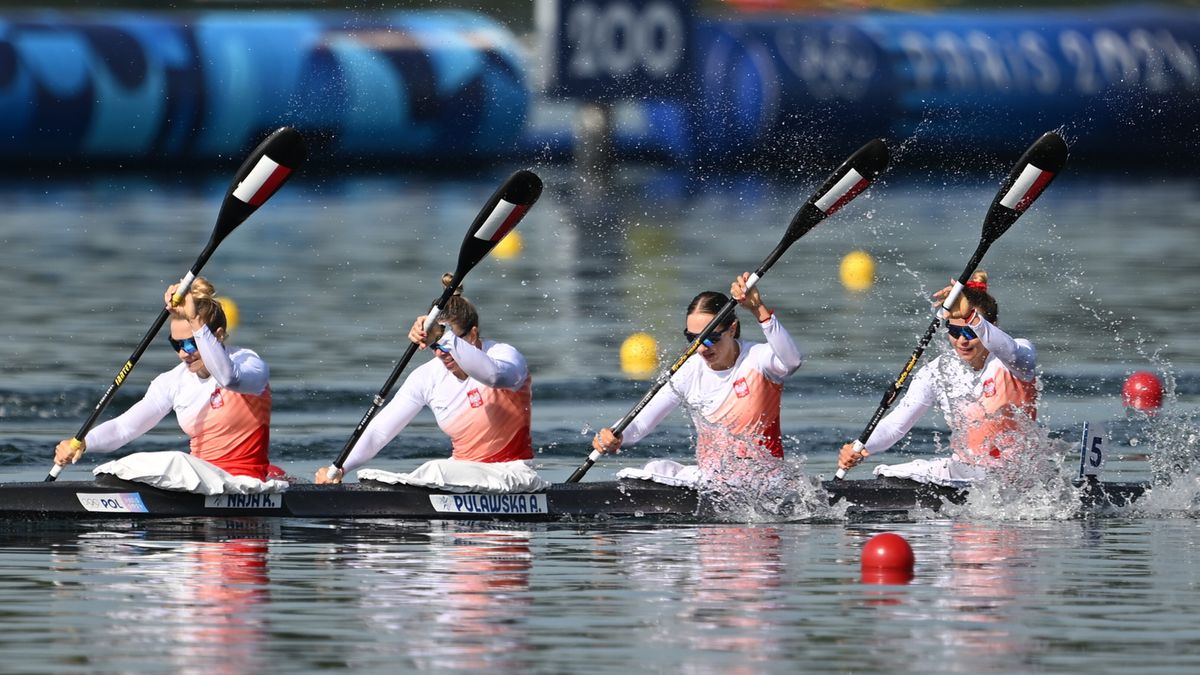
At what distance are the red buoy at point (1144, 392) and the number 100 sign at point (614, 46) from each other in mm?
21763

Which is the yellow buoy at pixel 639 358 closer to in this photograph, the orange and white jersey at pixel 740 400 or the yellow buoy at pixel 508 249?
the orange and white jersey at pixel 740 400

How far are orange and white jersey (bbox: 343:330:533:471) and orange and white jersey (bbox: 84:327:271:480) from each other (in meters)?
0.76

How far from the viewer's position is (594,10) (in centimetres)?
3894

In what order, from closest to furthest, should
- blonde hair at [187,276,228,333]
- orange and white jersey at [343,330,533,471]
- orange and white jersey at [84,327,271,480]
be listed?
blonde hair at [187,276,228,333] → orange and white jersey at [84,327,271,480] → orange and white jersey at [343,330,533,471]

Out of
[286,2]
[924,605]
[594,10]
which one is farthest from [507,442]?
[286,2]

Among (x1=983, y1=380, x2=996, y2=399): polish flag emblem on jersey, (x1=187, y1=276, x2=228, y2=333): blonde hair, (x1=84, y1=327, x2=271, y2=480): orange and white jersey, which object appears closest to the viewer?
(x1=187, y1=276, x2=228, y2=333): blonde hair

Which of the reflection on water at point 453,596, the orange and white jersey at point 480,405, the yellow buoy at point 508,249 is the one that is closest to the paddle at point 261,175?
the orange and white jersey at point 480,405

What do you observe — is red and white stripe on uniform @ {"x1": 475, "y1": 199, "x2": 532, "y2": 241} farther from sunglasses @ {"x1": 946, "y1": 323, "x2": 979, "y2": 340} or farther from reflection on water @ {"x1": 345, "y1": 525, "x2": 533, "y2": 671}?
sunglasses @ {"x1": 946, "y1": 323, "x2": 979, "y2": 340}

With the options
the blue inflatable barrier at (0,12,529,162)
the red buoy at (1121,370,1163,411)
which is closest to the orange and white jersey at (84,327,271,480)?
the red buoy at (1121,370,1163,411)

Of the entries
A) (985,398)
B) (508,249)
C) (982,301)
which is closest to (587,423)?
(985,398)

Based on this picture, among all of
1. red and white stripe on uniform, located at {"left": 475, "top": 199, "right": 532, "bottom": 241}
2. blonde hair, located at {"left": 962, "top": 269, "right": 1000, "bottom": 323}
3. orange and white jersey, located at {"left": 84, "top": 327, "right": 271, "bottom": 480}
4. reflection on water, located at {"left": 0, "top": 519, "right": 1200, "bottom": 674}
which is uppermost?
red and white stripe on uniform, located at {"left": 475, "top": 199, "right": 532, "bottom": 241}

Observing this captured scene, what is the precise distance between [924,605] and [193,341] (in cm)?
443

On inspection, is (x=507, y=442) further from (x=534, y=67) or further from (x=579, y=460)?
(x=534, y=67)

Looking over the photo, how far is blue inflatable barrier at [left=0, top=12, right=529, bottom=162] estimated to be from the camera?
3684 centimetres
